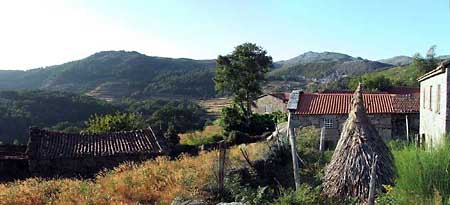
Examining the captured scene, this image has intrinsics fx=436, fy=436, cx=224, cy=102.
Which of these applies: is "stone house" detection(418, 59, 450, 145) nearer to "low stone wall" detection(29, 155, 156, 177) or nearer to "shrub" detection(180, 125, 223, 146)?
"low stone wall" detection(29, 155, 156, 177)

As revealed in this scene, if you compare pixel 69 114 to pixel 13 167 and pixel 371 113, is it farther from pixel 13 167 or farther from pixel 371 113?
pixel 371 113

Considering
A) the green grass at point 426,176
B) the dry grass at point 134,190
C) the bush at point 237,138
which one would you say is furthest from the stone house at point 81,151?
the green grass at point 426,176

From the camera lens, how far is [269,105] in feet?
143

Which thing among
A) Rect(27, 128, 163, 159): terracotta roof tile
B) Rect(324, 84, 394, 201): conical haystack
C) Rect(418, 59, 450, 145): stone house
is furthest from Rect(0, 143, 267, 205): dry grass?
Rect(27, 128, 163, 159): terracotta roof tile

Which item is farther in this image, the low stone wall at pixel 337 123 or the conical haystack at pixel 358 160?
the low stone wall at pixel 337 123

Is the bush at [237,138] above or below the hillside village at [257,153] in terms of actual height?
below

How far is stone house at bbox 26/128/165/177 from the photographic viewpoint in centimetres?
2152

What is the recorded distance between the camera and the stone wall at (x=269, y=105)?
4097 centimetres

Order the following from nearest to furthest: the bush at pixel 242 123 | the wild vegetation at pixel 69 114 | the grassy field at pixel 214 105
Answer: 1. the bush at pixel 242 123
2. the wild vegetation at pixel 69 114
3. the grassy field at pixel 214 105

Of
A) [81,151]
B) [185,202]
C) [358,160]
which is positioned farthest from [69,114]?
[358,160]

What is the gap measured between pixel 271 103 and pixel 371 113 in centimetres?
1633

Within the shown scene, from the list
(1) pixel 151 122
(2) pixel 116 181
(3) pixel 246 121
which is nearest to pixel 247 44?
(3) pixel 246 121

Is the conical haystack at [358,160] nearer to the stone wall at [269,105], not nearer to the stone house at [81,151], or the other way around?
the stone house at [81,151]

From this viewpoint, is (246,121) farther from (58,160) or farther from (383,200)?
(383,200)
